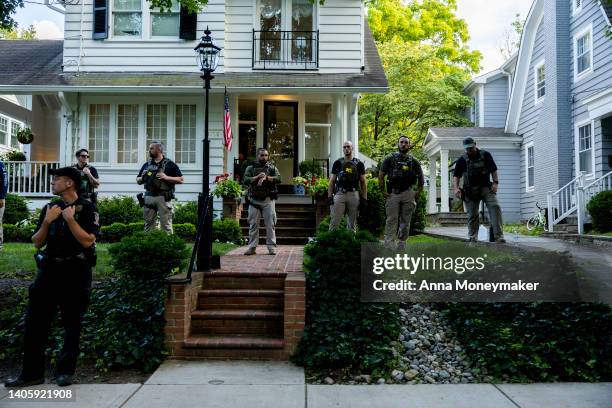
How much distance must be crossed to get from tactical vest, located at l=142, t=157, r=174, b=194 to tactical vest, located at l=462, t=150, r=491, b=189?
15.1 feet

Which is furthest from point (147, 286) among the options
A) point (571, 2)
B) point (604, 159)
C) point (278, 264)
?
point (571, 2)

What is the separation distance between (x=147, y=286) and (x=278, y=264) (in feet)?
6.78

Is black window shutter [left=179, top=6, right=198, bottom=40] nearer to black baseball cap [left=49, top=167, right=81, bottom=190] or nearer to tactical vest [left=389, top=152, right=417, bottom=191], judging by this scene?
tactical vest [left=389, top=152, right=417, bottom=191]

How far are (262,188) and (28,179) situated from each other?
8991mm

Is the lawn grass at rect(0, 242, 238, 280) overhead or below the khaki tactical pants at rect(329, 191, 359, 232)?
below

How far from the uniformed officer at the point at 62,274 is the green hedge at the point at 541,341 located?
3.71 meters

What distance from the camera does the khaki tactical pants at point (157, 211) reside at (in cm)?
805

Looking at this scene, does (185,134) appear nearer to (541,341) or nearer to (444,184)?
(444,184)

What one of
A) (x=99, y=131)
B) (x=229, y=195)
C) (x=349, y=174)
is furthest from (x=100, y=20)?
(x=349, y=174)

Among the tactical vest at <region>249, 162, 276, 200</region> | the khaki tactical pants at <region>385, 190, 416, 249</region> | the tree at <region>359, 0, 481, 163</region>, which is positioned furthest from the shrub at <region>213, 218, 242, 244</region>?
the tree at <region>359, 0, 481, 163</region>

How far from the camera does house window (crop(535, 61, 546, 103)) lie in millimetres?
17172

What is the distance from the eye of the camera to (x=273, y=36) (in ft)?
47.6

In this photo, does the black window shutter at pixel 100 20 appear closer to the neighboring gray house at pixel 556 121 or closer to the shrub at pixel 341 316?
the shrub at pixel 341 316

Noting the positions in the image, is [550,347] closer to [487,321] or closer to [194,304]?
[487,321]
